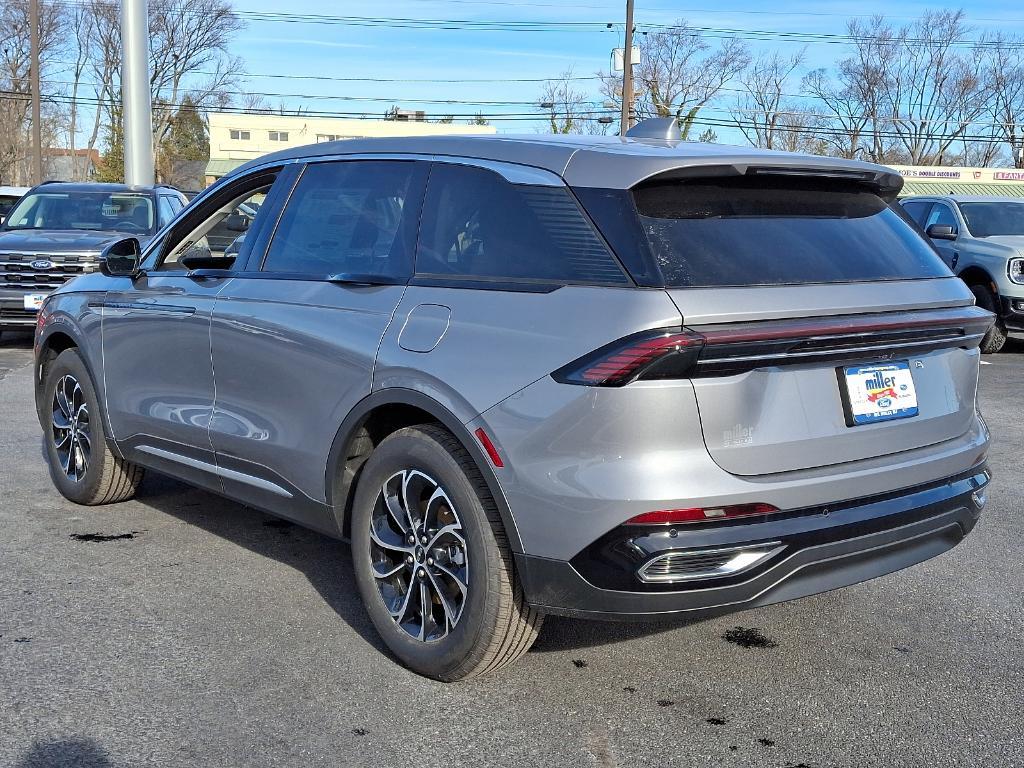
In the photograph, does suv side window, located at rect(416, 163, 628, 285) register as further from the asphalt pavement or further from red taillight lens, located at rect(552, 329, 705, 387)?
the asphalt pavement

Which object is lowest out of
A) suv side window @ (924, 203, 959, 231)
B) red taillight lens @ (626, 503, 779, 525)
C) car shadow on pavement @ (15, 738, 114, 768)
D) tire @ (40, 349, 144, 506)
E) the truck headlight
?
car shadow on pavement @ (15, 738, 114, 768)

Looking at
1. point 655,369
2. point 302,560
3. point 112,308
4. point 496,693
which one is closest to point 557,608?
point 496,693

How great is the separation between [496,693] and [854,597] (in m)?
1.74

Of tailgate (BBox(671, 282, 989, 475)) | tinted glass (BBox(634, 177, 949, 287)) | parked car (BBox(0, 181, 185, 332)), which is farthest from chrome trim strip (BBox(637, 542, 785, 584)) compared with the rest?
parked car (BBox(0, 181, 185, 332))

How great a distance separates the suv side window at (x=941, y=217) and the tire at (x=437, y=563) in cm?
1267

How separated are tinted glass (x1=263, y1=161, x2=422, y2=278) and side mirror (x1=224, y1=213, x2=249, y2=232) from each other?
115 centimetres

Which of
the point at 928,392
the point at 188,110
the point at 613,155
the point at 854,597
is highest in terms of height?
the point at 188,110

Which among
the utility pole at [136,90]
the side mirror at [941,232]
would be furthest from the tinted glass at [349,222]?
the utility pole at [136,90]

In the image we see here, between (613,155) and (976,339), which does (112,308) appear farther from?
(976,339)

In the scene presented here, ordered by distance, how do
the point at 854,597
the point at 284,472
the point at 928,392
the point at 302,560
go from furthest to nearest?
the point at 302,560 < the point at 854,597 < the point at 284,472 < the point at 928,392

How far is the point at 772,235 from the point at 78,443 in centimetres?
398

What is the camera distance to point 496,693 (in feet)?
12.4

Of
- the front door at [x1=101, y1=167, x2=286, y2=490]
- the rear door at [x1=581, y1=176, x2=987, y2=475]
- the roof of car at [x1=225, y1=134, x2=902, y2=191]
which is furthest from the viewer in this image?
the front door at [x1=101, y1=167, x2=286, y2=490]

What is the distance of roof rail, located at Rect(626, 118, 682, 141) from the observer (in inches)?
169
